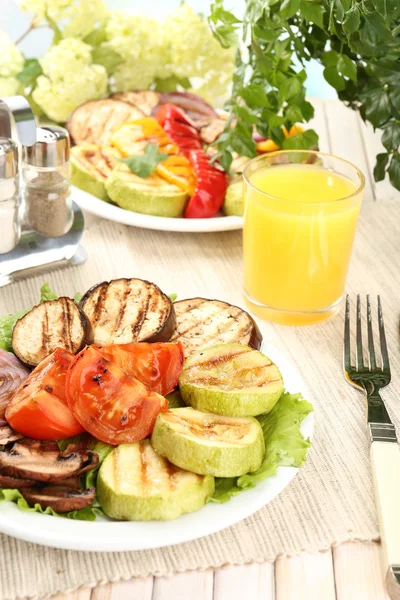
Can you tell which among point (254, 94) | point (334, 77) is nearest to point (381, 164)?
point (334, 77)

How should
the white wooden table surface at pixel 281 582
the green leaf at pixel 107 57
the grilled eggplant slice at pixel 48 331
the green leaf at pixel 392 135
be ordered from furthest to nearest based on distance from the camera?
→ the green leaf at pixel 107 57 < the green leaf at pixel 392 135 < the grilled eggplant slice at pixel 48 331 < the white wooden table surface at pixel 281 582

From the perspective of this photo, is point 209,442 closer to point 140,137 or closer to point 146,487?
point 146,487

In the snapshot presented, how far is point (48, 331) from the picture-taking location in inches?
74.4

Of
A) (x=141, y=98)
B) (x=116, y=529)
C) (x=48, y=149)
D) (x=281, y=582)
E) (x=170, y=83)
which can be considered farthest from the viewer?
(x=170, y=83)

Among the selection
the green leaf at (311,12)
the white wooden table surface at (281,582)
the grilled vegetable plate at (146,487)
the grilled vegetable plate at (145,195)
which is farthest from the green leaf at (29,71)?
the white wooden table surface at (281,582)

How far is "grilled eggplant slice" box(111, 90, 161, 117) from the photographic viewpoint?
3.28 m

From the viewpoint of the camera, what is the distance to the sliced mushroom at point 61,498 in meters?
1.45

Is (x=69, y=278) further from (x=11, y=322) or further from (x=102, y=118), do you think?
(x=102, y=118)

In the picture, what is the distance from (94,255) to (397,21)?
1.18 metres

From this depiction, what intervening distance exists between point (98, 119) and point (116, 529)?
2.09 meters

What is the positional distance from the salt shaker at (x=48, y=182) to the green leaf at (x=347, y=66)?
834mm

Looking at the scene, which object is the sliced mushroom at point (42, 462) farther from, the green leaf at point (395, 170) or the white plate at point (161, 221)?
the green leaf at point (395, 170)

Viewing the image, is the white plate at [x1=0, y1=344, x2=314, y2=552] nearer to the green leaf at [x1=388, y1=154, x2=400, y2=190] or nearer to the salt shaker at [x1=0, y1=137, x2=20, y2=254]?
the salt shaker at [x1=0, y1=137, x2=20, y2=254]

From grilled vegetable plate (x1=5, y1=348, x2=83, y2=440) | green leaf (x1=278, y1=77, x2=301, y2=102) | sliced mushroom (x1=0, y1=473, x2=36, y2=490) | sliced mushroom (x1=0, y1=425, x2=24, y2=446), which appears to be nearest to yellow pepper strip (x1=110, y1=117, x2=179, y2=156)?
green leaf (x1=278, y1=77, x2=301, y2=102)
